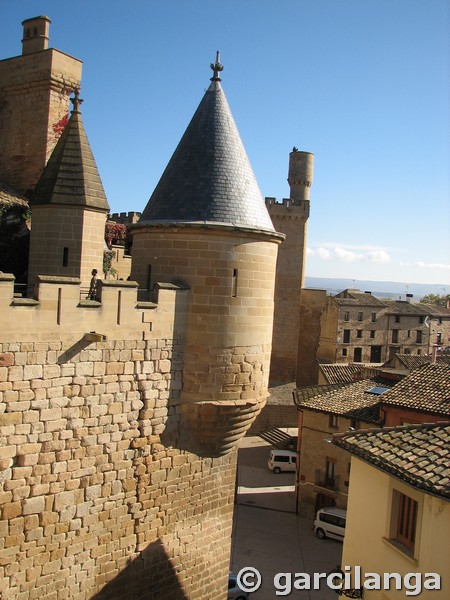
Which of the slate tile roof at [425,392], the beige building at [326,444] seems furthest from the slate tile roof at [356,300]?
the slate tile roof at [425,392]

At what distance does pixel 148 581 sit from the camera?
423 inches

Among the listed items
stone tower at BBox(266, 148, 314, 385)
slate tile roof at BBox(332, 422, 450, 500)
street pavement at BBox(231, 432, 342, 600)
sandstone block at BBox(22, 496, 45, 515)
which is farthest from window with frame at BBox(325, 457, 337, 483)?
stone tower at BBox(266, 148, 314, 385)

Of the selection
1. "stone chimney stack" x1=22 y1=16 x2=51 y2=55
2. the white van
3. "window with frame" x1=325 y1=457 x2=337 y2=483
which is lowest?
the white van

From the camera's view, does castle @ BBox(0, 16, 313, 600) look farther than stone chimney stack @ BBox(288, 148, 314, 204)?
No

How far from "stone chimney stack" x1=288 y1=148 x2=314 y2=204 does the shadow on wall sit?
34864 millimetres

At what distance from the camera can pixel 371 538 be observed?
899cm

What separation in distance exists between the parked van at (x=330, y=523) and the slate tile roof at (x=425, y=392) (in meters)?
5.22

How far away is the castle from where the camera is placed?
8727mm

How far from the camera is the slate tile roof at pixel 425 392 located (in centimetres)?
1867

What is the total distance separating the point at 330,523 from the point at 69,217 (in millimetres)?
16472

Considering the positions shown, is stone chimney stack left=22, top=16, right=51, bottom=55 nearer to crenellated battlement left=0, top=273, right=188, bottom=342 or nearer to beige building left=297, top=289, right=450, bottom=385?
crenellated battlement left=0, top=273, right=188, bottom=342

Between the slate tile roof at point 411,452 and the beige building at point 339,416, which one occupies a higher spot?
the slate tile roof at point 411,452

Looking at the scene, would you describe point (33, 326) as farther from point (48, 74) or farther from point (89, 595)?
point (48, 74)

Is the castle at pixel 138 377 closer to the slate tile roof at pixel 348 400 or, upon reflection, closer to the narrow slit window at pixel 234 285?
the narrow slit window at pixel 234 285
